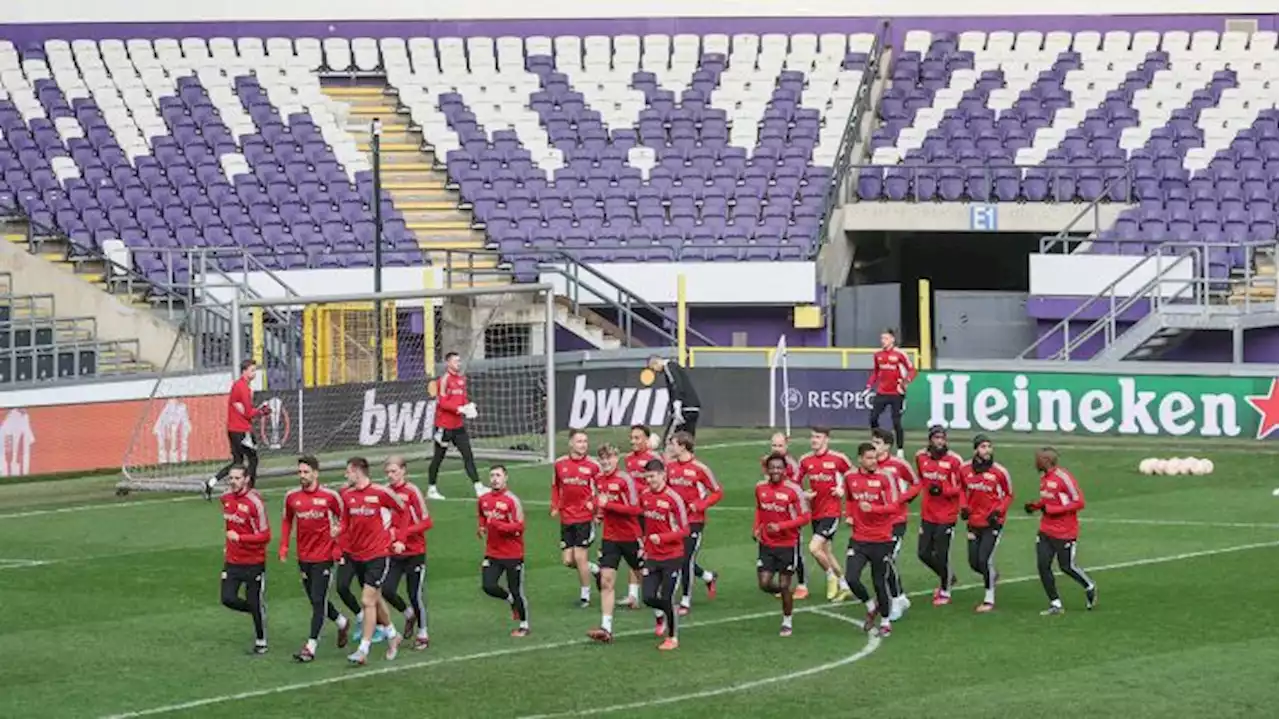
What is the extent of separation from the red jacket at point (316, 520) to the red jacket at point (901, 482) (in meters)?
5.17

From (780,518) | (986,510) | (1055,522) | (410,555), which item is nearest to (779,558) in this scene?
(780,518)

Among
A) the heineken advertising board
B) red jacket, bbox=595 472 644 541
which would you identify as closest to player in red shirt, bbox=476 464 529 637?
red jacket, bbox=595 472 644 541

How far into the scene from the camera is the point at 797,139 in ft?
164

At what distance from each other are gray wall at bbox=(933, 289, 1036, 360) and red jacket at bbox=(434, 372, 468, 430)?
631 inches

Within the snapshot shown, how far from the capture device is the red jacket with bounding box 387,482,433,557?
21.5 meters

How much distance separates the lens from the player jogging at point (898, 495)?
74.1ft

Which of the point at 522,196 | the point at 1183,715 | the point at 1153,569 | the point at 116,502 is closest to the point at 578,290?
the point at 522,196

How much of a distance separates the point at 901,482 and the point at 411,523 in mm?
4891

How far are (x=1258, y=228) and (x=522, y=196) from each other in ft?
47.3

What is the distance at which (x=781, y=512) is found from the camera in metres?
22.8

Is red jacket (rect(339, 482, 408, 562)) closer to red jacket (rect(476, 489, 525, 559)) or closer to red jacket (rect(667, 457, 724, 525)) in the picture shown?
red jacket (rect(476, 489, 525, 559))

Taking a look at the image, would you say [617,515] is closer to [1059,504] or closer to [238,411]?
[1059,504]

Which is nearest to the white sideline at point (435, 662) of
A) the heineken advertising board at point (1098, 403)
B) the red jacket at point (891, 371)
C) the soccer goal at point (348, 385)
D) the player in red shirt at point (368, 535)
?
the player in red shirt at point (368, 535)

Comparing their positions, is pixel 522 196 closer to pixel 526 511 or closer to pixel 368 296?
pixel 368 296
